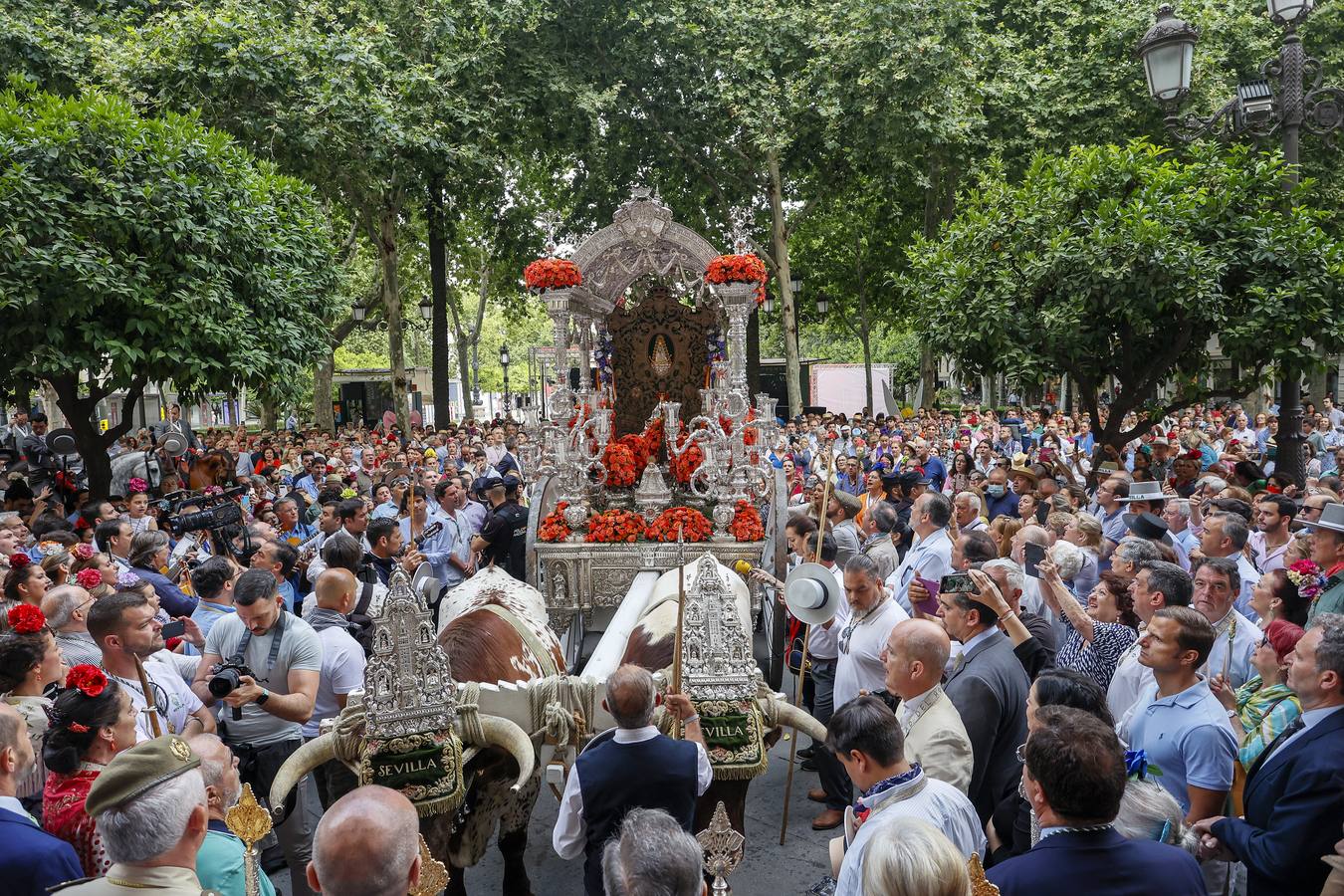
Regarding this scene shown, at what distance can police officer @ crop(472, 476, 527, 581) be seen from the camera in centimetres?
1007

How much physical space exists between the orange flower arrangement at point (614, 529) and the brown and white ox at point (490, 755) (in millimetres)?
3077

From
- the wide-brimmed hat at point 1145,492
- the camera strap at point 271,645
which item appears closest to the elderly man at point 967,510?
the wide-brimmed hat at point 1145,492

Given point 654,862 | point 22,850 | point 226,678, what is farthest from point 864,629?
point 22,850

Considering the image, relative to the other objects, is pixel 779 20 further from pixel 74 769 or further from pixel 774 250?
pixel 74 769

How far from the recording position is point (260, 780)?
16.8ft

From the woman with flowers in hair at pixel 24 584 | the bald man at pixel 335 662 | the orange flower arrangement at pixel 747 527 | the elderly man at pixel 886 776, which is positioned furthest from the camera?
the orange flower arrangement at pixel 747 527

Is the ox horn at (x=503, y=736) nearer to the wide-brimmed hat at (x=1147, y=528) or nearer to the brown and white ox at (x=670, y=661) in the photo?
the brown and white ox at (x=670, y=661)

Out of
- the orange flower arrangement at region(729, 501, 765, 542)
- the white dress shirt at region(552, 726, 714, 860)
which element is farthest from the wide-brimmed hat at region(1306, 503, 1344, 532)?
the orange flower arrangement at region(729, 501, 765, 542)

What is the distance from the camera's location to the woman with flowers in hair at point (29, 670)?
403cm

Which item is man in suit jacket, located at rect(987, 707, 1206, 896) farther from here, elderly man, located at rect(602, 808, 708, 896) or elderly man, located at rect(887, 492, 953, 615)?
elderly man, located at rect(887, 492, 953, 615)

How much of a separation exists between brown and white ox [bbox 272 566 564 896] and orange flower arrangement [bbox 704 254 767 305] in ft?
15.6

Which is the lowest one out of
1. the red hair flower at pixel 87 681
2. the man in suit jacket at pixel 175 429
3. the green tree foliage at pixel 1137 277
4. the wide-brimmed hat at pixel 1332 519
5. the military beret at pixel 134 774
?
the military beret at pixel 134 774

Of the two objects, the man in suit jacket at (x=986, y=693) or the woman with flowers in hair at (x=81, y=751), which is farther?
the man in suit jacket at (x=986, y=693)

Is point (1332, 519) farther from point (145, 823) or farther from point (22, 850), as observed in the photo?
point (22, 850)
